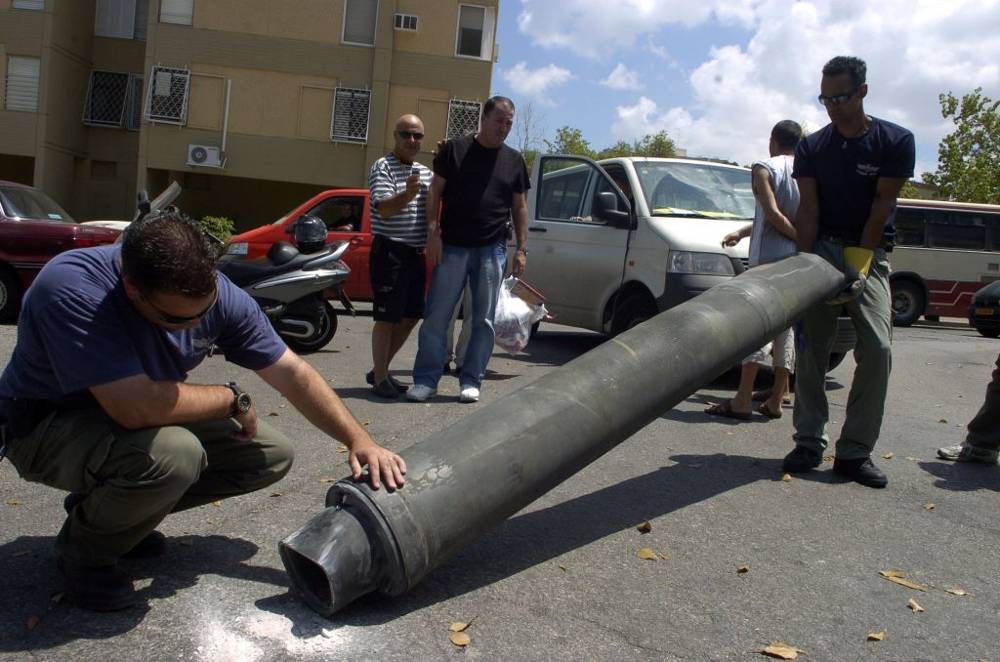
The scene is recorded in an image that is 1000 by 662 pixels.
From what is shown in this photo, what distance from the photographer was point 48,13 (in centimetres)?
2814

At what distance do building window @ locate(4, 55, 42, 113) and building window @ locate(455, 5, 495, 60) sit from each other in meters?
12.1

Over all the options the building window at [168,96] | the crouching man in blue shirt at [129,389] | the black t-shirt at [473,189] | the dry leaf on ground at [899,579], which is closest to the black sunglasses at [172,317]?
the crouching man in blue shirt at [129,389]

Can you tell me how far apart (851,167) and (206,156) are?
25236 mm

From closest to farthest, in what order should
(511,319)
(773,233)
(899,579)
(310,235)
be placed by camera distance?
(899,579) → (773,233) → (511,319) → (310,235)

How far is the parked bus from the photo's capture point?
2088cm

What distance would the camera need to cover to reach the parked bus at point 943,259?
20875mm

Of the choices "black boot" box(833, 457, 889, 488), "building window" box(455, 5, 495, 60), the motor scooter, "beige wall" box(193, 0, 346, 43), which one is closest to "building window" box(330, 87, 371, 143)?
"beige wall" box(193, 0, 346, 43)

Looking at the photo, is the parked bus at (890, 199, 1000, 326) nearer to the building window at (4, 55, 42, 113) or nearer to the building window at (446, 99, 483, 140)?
the building window at (446, 99, 483, 140)

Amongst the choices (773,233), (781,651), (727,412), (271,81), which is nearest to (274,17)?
(271,81)

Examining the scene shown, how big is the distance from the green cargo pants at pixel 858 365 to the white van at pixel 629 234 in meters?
2.60

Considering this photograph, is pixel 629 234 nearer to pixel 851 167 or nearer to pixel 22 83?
pixel 851 167

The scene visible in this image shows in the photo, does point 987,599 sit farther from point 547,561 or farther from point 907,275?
point 907,275

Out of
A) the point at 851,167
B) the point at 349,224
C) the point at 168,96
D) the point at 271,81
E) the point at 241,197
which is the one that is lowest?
the point at 349,224

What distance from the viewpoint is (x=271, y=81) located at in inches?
1094
